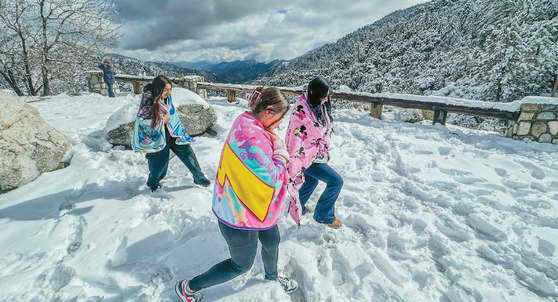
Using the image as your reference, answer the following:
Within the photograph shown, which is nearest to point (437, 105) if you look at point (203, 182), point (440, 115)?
point (440, 115)

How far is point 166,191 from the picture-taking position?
3619mm

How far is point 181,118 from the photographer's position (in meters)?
5.53

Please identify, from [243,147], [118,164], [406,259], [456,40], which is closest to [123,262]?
[243,147]

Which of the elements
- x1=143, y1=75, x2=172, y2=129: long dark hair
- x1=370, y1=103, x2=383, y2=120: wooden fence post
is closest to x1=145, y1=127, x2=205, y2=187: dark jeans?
x1=143, y1=75, x2=172, y2=129: long dark hair

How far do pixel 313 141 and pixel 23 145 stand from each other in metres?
4.36

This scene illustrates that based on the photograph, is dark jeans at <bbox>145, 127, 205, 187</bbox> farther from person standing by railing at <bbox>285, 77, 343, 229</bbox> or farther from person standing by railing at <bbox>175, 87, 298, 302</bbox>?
person standing by railing at <bbox>175, 87, 298, 302</bbox>

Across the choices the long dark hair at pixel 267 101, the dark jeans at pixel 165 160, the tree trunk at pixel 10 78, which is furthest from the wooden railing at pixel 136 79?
the long dark hair at pixel 267 101

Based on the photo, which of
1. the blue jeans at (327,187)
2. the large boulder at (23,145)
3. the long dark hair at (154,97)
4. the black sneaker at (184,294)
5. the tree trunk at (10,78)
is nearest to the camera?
the black sneaker at (184,294)

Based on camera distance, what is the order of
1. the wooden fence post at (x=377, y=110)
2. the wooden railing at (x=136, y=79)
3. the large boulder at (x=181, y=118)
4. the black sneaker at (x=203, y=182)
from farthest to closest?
the wooden railing at (x=136, y=79), the wooden fence post at (x=377, y=110), the large boulder at (x=181, y=118), the black sneaker at (x=203, y=182)

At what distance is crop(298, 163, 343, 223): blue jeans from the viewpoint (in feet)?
8.93

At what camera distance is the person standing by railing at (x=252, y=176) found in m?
1.47

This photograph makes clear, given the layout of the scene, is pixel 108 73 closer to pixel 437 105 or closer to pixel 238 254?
pixel 238 254

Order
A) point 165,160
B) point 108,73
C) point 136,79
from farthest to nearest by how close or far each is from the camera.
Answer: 1. point 136,79
2. point 108,73
3. point 165,160

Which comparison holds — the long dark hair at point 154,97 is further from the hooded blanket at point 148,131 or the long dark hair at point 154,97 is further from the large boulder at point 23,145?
the large boulder at point 23,145
